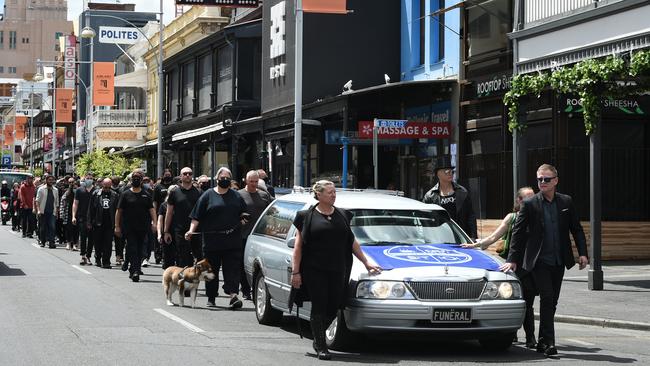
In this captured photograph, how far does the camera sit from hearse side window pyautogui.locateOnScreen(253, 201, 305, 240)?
1280cm

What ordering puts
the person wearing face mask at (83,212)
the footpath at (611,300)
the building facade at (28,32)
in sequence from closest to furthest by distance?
the footpath at (611,300) → the person wearing face mask at (83,212) → the building facade at (28,32)

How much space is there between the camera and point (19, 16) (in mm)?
186000

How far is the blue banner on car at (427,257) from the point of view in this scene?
10.8 m

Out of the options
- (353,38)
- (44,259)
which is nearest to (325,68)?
(353,38)

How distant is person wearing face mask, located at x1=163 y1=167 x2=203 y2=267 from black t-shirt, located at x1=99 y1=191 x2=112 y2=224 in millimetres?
5260

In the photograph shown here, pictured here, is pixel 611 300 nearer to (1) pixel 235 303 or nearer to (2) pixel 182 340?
(1) pixel 235 303

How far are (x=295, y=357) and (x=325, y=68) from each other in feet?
79.7

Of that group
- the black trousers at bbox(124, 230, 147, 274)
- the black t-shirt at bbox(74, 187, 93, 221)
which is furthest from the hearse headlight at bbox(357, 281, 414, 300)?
the black t-shirt at bbox(74, 187, 93, 221)

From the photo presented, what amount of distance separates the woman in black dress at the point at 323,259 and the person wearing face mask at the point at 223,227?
4.19 meters

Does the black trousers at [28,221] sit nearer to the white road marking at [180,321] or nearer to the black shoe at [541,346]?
the white road marking at [180,321]

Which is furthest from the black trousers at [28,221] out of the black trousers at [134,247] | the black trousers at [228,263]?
the black trousers at [228,263]

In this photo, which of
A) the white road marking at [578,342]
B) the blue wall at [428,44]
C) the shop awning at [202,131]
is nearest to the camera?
the white road marking at [578,342]

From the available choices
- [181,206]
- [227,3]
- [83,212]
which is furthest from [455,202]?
[227,3]

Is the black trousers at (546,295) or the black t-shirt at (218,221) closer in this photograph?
the black trousers at (546,295)
